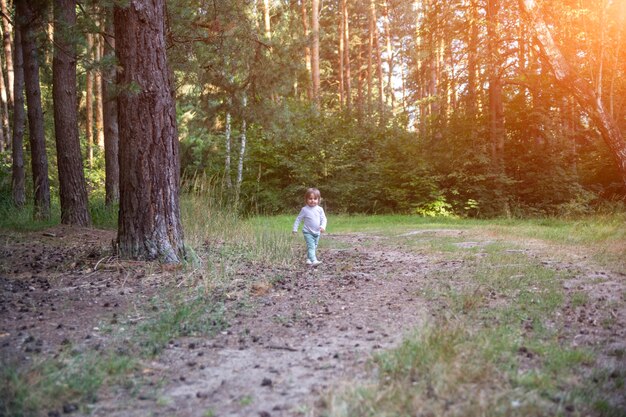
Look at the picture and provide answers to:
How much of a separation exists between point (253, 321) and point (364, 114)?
1940 centimetres

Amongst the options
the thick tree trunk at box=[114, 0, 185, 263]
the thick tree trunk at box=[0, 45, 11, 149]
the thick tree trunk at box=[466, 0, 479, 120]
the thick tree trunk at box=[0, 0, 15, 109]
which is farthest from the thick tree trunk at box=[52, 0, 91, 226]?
the thick tree trunk at box=[0, 45, 11, 149]

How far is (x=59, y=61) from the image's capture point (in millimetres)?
10188

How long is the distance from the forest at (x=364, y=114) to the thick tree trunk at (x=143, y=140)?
28 centimetres

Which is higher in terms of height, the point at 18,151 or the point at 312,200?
the point at 18,151

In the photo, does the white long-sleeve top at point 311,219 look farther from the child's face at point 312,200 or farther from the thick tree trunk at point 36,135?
the thick tree trunk at point 36,135

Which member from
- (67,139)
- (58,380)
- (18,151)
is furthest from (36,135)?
(58,380)

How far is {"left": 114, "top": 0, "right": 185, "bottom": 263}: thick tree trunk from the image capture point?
6309mm

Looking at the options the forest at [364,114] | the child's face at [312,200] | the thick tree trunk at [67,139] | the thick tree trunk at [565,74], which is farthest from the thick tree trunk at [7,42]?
the thick tree trunk at [565,74]

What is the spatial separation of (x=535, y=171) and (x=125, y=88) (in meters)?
15.5

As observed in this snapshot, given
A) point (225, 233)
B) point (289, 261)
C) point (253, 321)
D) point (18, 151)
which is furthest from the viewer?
point (18, 151)

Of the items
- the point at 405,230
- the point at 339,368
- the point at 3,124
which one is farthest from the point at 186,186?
the point at 3,124

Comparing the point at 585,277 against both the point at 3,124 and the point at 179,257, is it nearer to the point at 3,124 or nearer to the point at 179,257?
the point at 179,257

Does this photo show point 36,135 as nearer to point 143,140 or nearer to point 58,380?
point 143,140

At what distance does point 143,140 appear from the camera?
631cm
